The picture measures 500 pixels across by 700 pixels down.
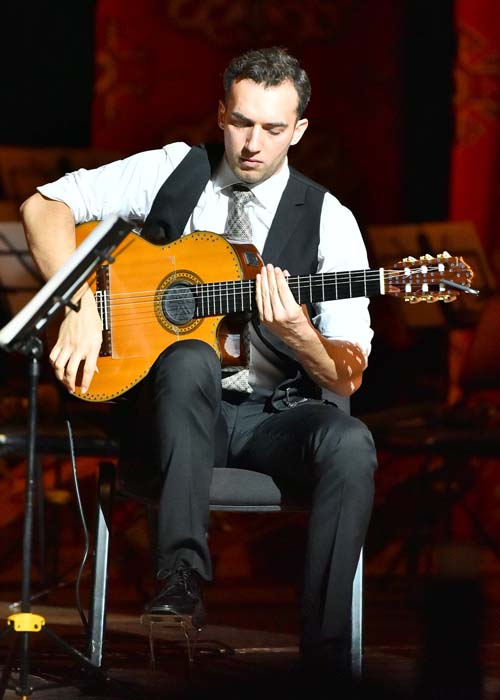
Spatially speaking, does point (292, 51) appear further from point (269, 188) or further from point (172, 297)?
point (172, 297)

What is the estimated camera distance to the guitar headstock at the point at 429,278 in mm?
2256

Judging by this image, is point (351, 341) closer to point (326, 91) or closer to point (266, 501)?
point (266, 501)

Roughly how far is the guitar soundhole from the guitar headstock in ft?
1.45

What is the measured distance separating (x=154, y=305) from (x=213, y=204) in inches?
12.8

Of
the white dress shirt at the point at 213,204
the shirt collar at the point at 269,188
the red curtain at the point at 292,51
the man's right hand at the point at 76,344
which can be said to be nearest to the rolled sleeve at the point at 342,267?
the white dress shirt at the point at 213,204

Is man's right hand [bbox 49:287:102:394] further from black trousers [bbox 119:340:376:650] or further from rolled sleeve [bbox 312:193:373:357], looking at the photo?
rolled sleeve [bbox 312:193:373:357]

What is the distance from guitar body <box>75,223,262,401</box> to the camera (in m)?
2.44

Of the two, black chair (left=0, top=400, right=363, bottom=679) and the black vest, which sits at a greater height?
the black vest

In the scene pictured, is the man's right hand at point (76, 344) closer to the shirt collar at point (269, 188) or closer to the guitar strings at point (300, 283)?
the guitar strings at point (300, 283)

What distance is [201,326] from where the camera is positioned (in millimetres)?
2436

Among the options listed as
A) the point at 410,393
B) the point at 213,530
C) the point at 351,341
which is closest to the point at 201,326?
the point at 351,341

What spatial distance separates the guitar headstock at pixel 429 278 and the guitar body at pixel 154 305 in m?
0.33

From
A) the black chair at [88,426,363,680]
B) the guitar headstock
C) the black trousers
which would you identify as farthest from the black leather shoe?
the guitar headstock

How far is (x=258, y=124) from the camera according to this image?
250cm
